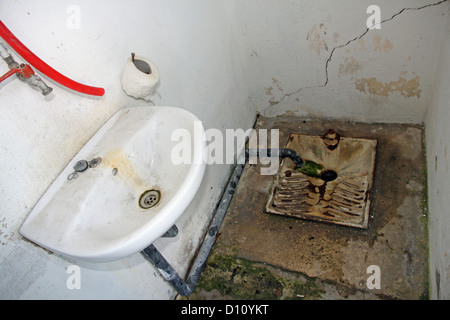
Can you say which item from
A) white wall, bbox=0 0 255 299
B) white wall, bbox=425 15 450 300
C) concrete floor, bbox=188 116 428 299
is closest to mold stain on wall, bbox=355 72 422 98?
Result: white wall, bbox=425 15 450 300

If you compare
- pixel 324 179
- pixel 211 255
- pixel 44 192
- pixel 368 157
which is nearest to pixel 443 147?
pixel 368 157

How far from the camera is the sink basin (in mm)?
702

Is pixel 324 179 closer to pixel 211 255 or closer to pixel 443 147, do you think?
pixel 443 147

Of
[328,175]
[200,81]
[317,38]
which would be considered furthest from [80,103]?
[328,175]

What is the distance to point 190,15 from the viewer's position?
135 cm

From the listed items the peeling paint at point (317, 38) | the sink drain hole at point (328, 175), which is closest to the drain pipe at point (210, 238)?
the sink drain hole at point (328, 175)

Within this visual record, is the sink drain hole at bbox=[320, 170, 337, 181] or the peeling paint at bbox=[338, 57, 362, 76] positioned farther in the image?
the sink drain hole at bbox=[320, 170, 337, 181]

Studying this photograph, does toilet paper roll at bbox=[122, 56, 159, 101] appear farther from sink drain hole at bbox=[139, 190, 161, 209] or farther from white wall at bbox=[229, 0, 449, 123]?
white wall at bbox=[229, 0, 449, 123]

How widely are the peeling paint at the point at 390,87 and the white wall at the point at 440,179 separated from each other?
Result: 0.37ft

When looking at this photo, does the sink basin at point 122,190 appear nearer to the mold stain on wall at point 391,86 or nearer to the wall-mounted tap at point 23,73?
the wall-mounted tap at point 23,73

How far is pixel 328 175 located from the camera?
1741 mm

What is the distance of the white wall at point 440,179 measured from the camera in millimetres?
1009

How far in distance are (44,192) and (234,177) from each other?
110 cm

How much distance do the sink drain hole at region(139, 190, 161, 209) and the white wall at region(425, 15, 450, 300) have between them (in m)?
0.94
